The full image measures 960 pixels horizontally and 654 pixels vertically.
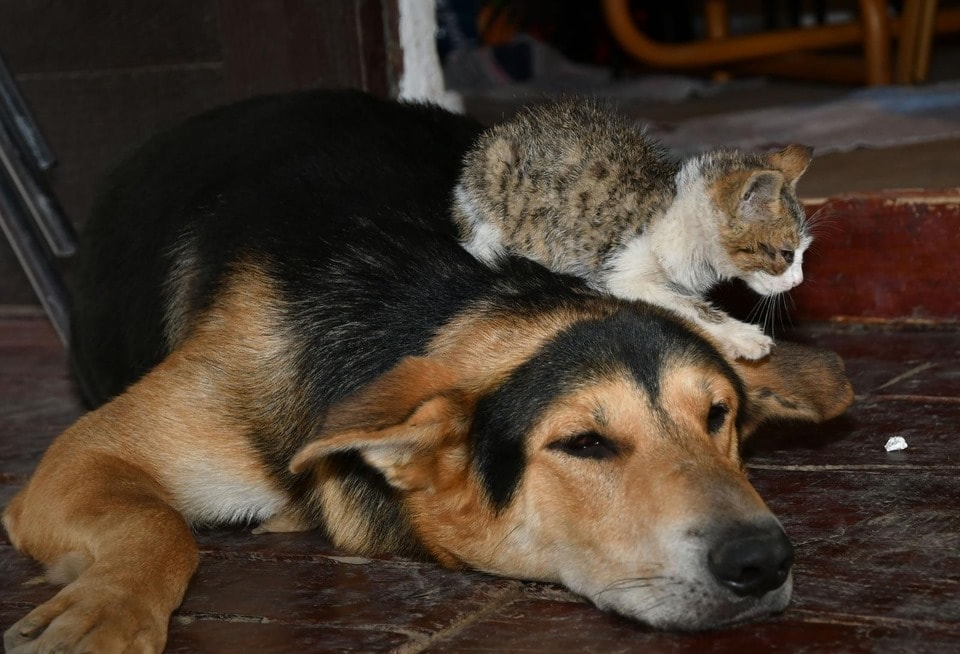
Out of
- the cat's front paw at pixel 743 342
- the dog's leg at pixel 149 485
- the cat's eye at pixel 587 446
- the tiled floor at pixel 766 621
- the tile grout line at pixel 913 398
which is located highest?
the cat's eye at pixel 587 446

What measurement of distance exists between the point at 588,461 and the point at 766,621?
455 mm

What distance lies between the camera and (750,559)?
2166 mm

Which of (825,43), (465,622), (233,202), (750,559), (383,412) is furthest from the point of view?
(825,43)

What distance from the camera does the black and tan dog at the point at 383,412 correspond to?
2316 millimetres

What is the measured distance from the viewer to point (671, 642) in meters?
2.25

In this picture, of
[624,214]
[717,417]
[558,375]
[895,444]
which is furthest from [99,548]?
[895,444]

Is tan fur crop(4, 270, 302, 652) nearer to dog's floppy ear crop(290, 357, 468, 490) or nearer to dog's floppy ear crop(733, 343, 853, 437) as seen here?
dog's floppy ear crop(290, 357, 468, 490)

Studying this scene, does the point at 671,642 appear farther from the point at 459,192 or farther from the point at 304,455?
the point at 459,192

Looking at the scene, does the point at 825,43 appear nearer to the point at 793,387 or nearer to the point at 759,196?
the point at 759,196

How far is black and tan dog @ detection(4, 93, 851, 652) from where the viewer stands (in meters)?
2.32

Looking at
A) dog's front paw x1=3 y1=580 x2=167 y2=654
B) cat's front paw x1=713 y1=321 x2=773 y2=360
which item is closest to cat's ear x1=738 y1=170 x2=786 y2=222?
cat's front paw x1=713 y1=321 x2=773 y2=360

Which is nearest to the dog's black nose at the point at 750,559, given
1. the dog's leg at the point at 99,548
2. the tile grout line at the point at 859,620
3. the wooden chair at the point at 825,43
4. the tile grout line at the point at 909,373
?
the tile grout line at the point at 859,620

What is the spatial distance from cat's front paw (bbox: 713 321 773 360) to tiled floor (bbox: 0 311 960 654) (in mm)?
352

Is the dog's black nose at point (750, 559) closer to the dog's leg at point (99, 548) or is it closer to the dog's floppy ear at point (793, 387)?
the dog's floppy ear at point (793, 387)
